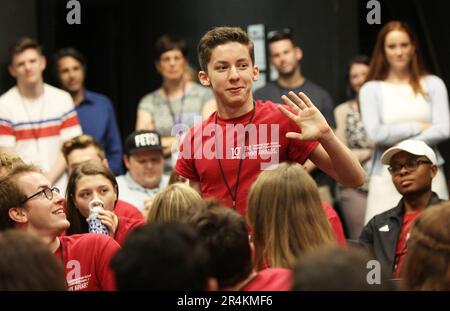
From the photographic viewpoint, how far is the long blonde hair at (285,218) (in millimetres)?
3520

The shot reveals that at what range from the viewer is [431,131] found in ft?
19.4

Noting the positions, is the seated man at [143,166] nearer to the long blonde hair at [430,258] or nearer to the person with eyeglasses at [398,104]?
the person with eyeglasses at [398,104]

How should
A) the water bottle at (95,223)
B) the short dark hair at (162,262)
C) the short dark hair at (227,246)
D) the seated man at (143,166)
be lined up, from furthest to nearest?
the seated man at (143,166)
the water bottle at (95,223)
the short dark hair at (227,246)
the short dark hair at (162,262)

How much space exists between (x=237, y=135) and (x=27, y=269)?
164cm

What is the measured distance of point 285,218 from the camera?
140 inches

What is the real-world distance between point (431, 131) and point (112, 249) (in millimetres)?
2805

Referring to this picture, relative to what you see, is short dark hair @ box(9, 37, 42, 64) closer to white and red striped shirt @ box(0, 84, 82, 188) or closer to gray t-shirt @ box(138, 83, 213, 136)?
white and red striped shirt @ box(0, 84, 82, 188)

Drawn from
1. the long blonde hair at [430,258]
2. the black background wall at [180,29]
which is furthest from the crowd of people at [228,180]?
the black background wall at [180,29]

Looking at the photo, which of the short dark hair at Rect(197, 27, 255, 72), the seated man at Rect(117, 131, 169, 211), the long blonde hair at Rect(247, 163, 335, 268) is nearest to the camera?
the long blonde hair at Rect(247, 163, 335, 268)

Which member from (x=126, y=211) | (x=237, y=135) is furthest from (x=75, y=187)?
(x=237, y=135)

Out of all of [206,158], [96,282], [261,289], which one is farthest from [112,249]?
[261,289]

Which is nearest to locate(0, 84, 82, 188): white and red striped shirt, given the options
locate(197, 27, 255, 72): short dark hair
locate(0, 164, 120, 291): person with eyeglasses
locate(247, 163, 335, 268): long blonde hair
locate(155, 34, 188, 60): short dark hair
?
locate(155, 34, 188, 60): short dark hair

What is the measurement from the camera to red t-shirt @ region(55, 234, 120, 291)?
3793 millimetres

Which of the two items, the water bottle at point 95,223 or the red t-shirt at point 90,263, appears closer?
the red t-shirt at point 90,263
